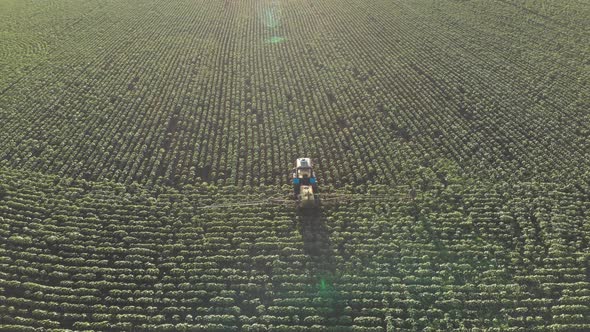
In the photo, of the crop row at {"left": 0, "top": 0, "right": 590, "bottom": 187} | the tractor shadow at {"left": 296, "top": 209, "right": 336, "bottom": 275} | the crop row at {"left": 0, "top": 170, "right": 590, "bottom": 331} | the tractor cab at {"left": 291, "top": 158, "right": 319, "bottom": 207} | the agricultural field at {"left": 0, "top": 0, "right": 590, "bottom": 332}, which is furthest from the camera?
the crop row at {"left": 0, "top": 0, "right": 590, "bottom": 187}

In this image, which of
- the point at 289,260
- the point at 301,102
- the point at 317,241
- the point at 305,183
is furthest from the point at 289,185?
the point at 301,102

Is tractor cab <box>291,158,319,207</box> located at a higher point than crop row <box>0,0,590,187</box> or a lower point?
lower

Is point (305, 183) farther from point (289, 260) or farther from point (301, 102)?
point (301, 102)

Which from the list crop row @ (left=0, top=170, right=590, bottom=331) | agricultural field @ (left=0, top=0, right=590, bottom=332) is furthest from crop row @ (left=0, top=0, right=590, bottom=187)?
crop row @ (left=0, top=170, right=590, bottom=331)

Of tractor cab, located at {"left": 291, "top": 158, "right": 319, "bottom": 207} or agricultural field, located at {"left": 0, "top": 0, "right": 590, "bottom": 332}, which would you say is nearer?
agricultural field, located at {"left": 0, "top": 0, "right": 590, "bottom": 332}

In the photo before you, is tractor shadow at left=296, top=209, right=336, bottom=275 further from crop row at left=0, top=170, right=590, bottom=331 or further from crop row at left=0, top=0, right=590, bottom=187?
crop row at left=0, top=0, right=590, bottom=187

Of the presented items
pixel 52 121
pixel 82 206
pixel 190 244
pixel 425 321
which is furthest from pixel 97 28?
pixel 425 321

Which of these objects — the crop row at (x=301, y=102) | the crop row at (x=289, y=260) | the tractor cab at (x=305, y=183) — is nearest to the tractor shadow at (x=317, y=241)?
the crop row at (x=289, y=260)
